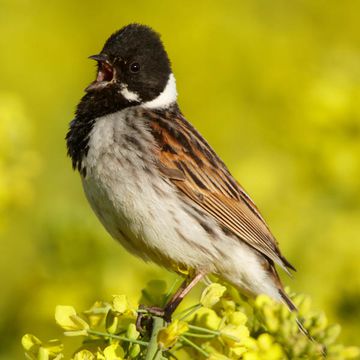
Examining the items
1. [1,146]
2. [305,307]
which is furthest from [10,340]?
[305,307]

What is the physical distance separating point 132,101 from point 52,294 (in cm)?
100

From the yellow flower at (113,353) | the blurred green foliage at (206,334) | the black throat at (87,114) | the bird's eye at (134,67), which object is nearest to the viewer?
the blurred green foliage at (206,334)

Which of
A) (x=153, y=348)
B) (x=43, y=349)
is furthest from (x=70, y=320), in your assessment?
(x=153, y=348)

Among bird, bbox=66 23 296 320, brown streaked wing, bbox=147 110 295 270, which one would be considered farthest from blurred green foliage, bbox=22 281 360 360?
brown streaked wing, bbox=147 110 295 270

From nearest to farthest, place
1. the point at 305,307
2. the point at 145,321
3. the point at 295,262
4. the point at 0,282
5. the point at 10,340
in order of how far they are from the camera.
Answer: the point at 305,307 → the point at 145,321 → the point at 10,340 → the point at 295,262 → the point at 0,282

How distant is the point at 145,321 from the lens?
341cm

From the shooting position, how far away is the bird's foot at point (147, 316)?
10.4 feet

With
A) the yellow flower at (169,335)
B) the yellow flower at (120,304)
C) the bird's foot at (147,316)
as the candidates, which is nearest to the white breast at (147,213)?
the bird's foot at (147,316)

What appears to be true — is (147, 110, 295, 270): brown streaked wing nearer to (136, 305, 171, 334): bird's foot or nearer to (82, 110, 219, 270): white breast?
(82, 110, 219, 270): white breast

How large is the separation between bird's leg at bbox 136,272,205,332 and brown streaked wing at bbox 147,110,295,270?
11.5 inches

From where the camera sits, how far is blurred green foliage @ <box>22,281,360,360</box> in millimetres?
2611

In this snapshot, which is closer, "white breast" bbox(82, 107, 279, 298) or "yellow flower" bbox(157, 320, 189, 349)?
"yellow flower" bbox(157, 320, 189, 349)

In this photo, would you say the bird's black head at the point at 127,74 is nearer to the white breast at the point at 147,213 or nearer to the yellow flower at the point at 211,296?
the white breast at the point at 147,213

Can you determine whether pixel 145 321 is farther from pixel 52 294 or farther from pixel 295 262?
pixel 295 262
